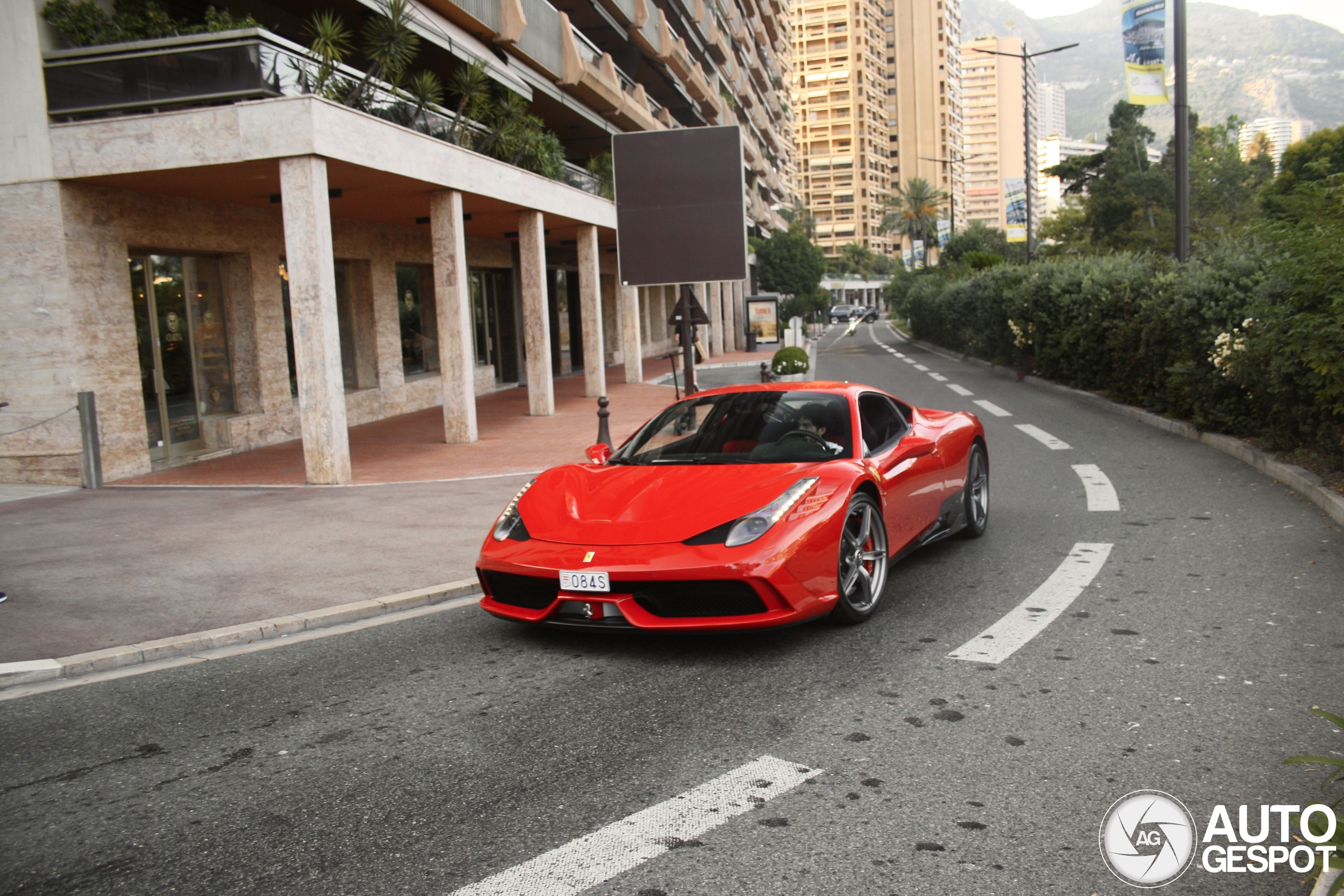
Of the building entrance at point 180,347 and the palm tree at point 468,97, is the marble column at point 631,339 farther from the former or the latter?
the building entrance at point 180,347

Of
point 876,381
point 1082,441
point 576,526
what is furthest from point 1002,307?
point 576,526

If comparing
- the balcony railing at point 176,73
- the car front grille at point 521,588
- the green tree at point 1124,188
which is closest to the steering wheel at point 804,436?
the car front grille at point 521,588

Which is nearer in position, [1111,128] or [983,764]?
[983,764]

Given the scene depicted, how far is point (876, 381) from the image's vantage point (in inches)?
942

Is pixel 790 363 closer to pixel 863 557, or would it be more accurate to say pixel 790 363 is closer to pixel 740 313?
pixel 863 557

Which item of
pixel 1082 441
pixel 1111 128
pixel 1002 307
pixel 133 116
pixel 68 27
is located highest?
pixel 1111 128

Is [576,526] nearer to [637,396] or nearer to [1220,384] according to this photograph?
[1220,384]

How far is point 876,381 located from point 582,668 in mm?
19879

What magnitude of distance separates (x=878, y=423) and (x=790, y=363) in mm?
18248

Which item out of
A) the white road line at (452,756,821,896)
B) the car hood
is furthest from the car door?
the white road line at (452,756,821,896)

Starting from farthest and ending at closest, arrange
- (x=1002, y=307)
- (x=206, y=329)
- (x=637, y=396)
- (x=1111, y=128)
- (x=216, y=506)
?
(x=1111, y=128) < (x=1002, y=307) < (x=637, y=396) < (x=206, y=329) < (x=216, y=506)

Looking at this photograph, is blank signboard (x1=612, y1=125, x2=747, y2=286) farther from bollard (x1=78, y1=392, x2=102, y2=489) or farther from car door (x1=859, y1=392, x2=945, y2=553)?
car door (x1=859, y1=392, x2=945, y2=553)

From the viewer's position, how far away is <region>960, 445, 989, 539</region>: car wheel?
294 inches

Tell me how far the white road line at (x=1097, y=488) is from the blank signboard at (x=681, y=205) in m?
4.92
